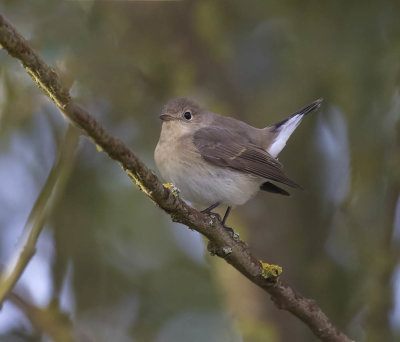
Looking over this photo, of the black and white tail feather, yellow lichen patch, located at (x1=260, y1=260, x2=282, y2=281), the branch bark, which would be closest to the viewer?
the branch bark

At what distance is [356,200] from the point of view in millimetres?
4766

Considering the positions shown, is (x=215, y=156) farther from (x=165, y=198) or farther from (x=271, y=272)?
(x=165, y=198)

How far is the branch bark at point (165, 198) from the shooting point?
2104mm

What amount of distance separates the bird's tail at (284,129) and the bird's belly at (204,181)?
0.61 m

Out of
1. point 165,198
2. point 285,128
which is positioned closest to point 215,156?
point 285,128

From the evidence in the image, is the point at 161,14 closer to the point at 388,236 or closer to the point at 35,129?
the point at 35,129

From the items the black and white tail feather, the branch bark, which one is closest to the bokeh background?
the black and white tail feather

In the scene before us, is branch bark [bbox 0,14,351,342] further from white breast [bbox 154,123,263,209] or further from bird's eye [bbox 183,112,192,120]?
bird's eye [bbox 183,112,192,120]

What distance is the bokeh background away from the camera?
4.29 m

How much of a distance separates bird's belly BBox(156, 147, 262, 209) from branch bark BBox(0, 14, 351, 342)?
107 centimetres

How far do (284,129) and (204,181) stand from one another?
37.7 inches

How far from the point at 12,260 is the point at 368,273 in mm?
2707

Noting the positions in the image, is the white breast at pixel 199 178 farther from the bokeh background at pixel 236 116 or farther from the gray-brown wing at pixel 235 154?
the bokeh background at pixel 236 116

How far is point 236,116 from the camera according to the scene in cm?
547
